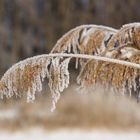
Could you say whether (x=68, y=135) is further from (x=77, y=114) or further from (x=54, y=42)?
(x=54, y=42)

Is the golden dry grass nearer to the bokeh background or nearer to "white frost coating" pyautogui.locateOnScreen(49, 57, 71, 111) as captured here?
the bokeh background

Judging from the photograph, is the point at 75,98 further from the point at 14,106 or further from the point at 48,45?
the point at 48,45

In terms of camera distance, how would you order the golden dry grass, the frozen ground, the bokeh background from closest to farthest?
the frozen ground < the golden dry grass < the bokeh background

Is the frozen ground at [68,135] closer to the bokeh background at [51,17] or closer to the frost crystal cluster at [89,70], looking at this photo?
the bokeh background at [51,17]

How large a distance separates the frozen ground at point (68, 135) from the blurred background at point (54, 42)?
0.11 m

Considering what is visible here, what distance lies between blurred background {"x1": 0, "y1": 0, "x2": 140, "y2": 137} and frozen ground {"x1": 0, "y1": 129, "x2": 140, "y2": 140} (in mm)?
114

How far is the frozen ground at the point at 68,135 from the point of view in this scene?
26.0 ft

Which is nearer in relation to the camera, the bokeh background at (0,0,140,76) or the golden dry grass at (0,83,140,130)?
the golden dry grass at (0,83,140,130)

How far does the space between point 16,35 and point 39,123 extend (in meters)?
2.42

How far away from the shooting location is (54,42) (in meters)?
10.4

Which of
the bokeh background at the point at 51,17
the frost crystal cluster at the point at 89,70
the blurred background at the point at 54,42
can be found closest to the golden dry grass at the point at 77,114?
the blurred background at the point at 54,42

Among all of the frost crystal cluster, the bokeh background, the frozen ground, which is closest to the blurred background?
the bokeh background

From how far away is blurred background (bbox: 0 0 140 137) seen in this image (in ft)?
27.1

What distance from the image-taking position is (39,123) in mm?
8250
